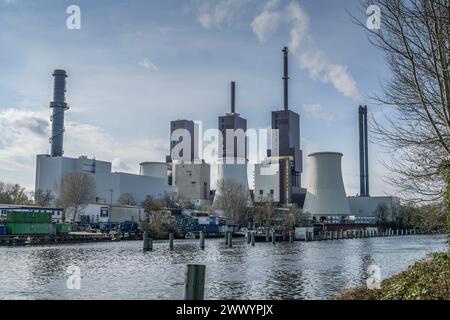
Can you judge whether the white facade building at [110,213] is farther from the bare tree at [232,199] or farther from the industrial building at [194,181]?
the industrial building at [194,181]

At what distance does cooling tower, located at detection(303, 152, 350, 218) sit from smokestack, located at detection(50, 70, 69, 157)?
50.9m

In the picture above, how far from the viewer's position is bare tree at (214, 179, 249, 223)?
9819 cm

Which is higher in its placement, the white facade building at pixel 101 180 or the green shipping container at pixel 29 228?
the white facade building at pixel 101 180

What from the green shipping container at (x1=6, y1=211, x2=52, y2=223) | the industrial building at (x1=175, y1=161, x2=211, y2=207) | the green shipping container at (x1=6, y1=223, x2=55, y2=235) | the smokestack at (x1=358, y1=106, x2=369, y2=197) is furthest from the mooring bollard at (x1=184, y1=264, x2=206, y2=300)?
the smokestack at (x1=358, y1=106, x2=369, y2=197)

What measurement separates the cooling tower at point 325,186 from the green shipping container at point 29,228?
57.3 meters

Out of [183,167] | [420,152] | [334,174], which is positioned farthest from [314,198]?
[420,152]

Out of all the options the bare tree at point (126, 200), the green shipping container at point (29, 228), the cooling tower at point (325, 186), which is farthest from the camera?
the cooling tower at point (325, 186)

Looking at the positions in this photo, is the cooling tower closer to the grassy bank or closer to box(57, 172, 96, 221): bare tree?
box(57, 172, 96, 221): bare tree

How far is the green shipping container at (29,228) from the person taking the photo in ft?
181

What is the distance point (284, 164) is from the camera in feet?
418

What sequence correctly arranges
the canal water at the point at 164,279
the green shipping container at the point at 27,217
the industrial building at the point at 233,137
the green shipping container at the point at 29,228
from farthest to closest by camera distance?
the industrial building at the point at 233,137 < the green shipping container at the point at 27,217 < the green shipping container at the point at 29,228 < the canal water at the point at 164,279

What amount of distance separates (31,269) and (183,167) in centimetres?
10355

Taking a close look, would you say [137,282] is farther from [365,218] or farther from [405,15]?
[365,218]

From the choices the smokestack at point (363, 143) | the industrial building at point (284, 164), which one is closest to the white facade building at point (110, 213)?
the industrial building at point (284, 164)
